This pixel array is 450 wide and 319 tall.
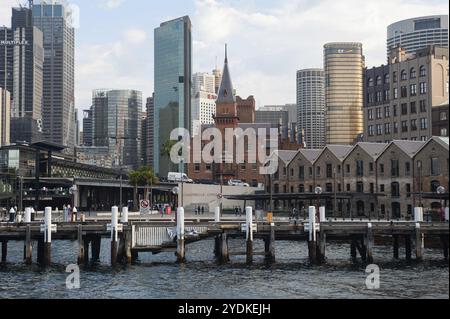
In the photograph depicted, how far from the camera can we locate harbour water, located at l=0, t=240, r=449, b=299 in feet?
146

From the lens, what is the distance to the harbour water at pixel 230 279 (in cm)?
4462

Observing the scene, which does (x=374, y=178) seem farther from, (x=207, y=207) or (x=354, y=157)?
(x=207, y=207)

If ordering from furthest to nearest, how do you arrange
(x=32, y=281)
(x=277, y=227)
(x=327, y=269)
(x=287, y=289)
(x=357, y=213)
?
(x=357, y=213) → (x=277, y=227) → (x=327, y=269) → (x=32, y=281) → (x=287, y=289)

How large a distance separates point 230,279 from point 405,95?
334ft

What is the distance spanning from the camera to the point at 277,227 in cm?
6488

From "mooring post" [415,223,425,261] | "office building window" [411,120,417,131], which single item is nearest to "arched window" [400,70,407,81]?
"office building window" [411,120,417,131]

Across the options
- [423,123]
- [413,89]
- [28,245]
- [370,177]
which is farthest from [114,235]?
[413,89]

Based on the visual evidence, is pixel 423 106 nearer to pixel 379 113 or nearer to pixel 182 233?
pixel 379 113

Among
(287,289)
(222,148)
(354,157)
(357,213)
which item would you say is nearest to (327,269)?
(287,289)

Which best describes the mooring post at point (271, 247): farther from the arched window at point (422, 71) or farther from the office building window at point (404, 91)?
the office building window at point (404, 91)

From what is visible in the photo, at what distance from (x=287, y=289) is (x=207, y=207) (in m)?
89.0

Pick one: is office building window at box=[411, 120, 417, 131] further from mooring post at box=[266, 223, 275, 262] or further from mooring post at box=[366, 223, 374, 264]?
mooring post at box=[266, 223, 275, 262]

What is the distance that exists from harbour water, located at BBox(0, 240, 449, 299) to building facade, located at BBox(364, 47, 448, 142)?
72.8 meters

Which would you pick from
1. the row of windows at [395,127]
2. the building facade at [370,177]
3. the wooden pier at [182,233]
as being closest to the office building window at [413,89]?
the row of windows at [395,127]
